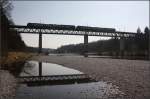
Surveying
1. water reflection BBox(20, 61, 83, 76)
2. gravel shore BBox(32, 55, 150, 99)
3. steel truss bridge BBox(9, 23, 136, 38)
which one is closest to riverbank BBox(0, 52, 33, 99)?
water reflection BBox(20, 61, 83, 76)

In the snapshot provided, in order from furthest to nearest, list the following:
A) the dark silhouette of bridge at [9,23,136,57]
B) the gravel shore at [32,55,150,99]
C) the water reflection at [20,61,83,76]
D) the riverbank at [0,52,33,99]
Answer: the dark silhouette of bridge at [9,23,136,57] < the water reflection at [20,61,83,76] < the gravel shore at [32,55,150,99] < the riverbank at [0,52,33,99]

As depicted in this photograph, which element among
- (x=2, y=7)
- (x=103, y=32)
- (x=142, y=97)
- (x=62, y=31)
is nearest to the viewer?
(x=142, y=97)

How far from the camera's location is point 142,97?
39.1ft

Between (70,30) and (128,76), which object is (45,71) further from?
(70,30)

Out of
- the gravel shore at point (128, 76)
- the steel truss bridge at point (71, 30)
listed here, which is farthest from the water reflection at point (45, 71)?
the steel truss bridge at point (71, 30)

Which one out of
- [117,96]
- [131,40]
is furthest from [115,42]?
[117,96]

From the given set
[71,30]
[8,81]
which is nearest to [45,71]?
[8,81]

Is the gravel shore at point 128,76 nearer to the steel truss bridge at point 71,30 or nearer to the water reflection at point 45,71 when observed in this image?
the water reflection at point 45,71

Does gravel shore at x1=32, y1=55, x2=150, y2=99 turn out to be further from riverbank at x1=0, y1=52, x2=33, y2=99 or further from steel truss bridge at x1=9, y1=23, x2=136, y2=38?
steel truss bridge at x1=9, y1=23, x2=136, y2=38

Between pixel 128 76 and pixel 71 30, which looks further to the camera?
pixel 71 30

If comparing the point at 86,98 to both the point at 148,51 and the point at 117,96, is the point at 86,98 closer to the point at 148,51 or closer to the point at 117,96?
the point at 117,96

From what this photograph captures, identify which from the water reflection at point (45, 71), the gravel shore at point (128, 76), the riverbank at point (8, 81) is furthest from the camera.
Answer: the water reflection at point (45, 71)

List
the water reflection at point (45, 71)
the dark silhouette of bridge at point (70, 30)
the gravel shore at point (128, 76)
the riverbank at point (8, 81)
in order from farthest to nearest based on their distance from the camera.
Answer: the dark silhouette of bridge at point (70, 30) → the water reflection at point (45, 71) → the gravel shore at point (128, 76) → the riverbank at point (8, 81)

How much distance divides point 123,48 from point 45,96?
86752mm
